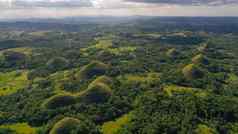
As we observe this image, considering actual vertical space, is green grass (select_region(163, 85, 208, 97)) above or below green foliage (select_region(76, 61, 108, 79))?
below

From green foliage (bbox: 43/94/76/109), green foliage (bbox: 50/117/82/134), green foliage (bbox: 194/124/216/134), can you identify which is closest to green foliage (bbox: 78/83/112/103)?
green foliage (bbox: 43/94/76/109)

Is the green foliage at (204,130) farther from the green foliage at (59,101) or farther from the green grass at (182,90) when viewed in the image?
the green foliage at (59,101)

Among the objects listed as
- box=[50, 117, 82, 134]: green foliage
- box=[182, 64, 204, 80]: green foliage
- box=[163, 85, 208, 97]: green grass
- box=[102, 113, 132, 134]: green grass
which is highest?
box=[182, 64, 204, 80]: green foliage

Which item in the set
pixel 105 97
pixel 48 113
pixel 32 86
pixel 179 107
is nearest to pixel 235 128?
pixel 179 107

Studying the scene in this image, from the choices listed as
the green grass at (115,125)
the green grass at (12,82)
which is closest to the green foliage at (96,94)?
the green grass at (115,125)

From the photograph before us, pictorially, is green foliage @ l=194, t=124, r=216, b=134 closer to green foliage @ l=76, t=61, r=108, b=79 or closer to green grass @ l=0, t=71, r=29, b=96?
green foliage @ l=76, t=61, r=108, b=79

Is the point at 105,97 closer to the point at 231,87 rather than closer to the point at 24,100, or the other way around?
the point at 24,100

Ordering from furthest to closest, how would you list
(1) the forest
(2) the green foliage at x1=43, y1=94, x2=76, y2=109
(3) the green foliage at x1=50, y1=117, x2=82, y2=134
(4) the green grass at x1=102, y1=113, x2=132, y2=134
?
(2) the green foliage at x1=43, y1=94, x2=76, y2=109
(1) the forest
(4) the green grass at x1=102, y1=113, x2=132, y2=134
(3) the green foliage at x1=50, y1=117, x2=82, y2=134
